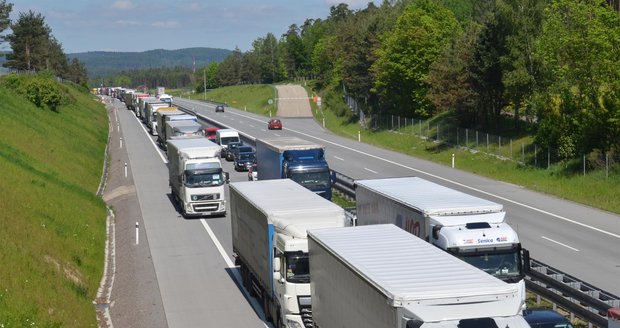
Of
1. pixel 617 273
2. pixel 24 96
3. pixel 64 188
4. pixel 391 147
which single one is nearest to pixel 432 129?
pixel 391 147

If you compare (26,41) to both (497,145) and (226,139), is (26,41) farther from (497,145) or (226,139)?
(497,145)

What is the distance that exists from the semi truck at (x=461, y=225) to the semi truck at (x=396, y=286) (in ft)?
8.22

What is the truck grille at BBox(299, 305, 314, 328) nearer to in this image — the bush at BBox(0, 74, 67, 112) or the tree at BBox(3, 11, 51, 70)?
the bush at BBox(0, 74, 67, 112)

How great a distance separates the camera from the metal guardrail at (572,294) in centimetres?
1866

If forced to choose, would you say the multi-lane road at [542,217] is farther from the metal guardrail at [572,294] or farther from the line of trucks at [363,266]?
the line of trucks at [363,266]

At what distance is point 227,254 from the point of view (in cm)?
3141

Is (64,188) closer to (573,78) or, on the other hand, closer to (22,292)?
(22,292)

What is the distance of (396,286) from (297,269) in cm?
722

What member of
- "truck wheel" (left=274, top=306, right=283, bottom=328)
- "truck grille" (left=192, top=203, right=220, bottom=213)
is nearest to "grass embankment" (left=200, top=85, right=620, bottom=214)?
"truck grille" (left=192, top=203, right=220, bottom=213)

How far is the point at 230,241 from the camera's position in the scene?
34000 millimetres

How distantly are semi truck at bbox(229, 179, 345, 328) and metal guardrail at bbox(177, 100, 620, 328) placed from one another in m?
5.23

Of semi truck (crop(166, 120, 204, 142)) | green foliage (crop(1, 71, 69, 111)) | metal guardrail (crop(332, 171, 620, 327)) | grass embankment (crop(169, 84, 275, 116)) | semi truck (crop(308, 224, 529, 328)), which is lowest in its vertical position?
grass embankment (crop(169, 84, 275, 116))

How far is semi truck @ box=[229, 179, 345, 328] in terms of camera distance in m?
19.2

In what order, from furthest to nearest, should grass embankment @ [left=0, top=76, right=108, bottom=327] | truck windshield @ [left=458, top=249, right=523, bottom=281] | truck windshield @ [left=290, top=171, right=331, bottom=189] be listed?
truck windshield @ [left=290, top=171, right=331, bottom=189] → grass embankment @ [left=0, top=76, right=108, bottom=327] → truck windshield @ [left=458, top=249, right=523, bottom=281]
